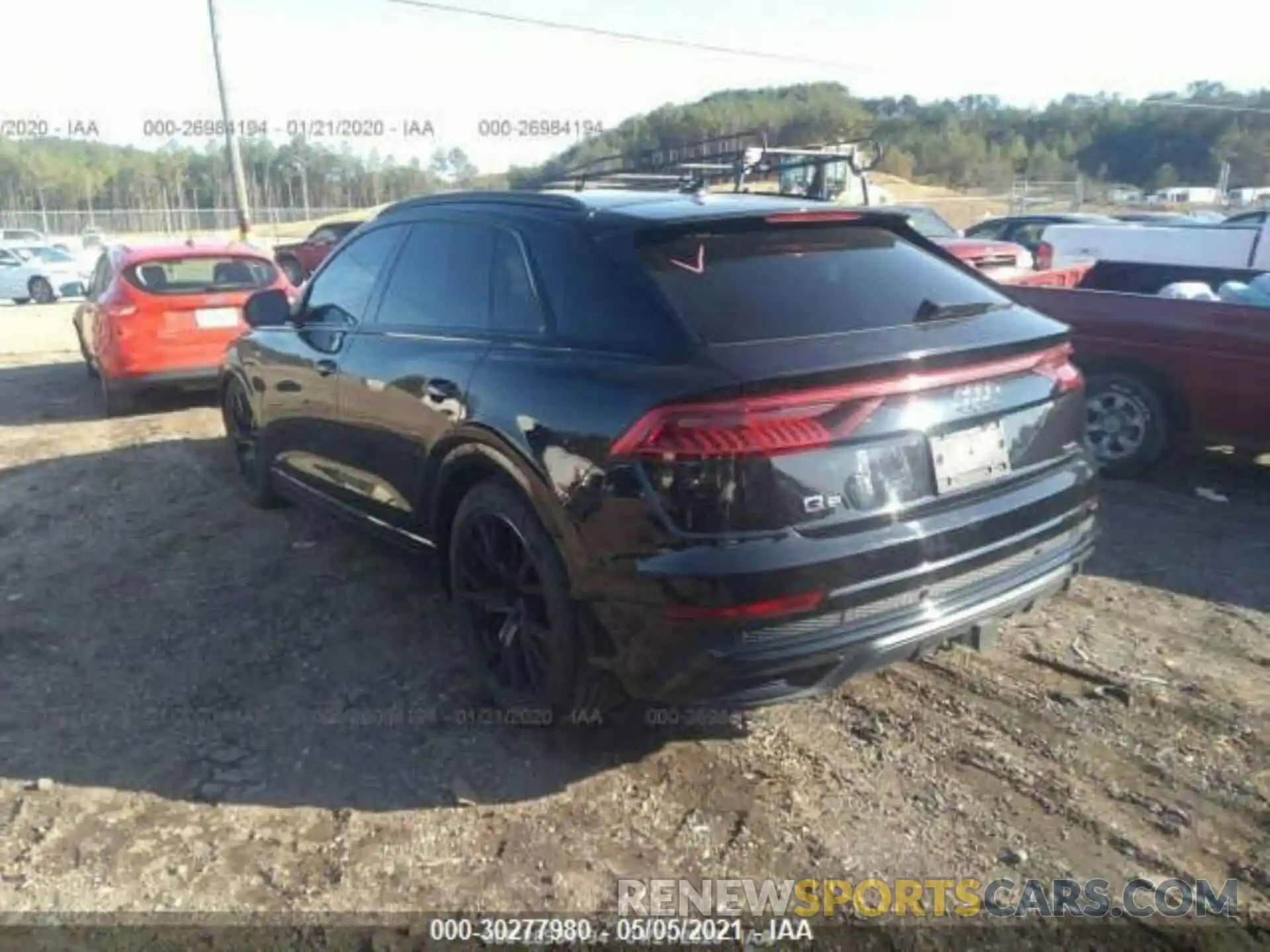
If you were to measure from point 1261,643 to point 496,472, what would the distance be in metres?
3.09

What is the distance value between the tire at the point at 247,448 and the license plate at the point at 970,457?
383 cm

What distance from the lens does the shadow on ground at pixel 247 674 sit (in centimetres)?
312

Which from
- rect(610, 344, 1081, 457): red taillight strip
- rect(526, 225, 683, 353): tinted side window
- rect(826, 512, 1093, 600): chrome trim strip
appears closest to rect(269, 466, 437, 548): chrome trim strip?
rect(526, 225, 683, 353): tinted side window

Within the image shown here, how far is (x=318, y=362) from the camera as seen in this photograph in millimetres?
Answer: 4453

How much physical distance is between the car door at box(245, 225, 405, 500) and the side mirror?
0.17 feet

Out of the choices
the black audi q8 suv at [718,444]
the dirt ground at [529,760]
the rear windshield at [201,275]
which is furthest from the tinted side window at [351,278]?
the rear windshield at [201,275]

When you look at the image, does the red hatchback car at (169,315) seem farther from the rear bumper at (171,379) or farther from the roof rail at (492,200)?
the roof rail at (492,200)

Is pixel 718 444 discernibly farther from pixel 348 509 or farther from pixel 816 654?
pixel 348 509

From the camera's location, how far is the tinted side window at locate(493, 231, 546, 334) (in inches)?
124

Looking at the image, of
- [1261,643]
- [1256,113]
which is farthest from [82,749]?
[1256,113]

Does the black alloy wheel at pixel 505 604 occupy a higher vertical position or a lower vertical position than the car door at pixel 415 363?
lower

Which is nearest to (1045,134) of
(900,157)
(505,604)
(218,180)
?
(900,157)

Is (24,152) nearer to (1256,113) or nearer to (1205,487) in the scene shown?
(1256,113)

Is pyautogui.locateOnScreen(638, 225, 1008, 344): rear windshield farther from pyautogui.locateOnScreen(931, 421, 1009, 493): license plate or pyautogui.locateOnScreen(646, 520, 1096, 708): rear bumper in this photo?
pyautogui.locateOnScreen(646, 520, 1096, 708): rear bumper
